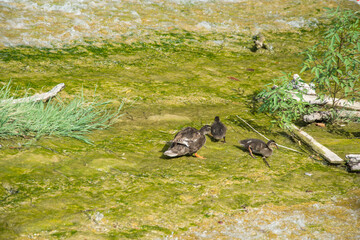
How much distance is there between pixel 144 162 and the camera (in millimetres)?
4543

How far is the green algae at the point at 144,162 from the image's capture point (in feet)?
11.2

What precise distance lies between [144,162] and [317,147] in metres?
2.53

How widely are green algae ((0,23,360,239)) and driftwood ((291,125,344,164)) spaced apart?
14cm

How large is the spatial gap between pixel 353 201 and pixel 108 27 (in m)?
7.48

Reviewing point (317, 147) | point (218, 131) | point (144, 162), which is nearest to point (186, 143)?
point (144, 162)

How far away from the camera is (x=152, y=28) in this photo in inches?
387

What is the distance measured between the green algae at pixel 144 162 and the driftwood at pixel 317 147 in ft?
0.46

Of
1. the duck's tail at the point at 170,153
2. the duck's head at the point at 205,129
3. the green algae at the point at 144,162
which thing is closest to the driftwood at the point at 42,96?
the green algae at the point at 144,162

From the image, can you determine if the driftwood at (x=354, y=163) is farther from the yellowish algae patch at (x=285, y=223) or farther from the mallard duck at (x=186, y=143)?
the mallard duck at (x=186, y=143)

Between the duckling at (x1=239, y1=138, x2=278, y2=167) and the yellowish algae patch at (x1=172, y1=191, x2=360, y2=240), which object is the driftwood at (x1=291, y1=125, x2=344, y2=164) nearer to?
the duckling at (x1=239, y1=138, x2=278, y2=167)

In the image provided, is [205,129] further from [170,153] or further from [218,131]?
[170,153]

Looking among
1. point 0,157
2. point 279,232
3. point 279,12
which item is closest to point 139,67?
point 0,157

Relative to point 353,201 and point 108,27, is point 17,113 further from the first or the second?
point 108,27

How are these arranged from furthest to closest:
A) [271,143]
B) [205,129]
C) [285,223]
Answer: [205,129] < [271,143] < [285,223]
